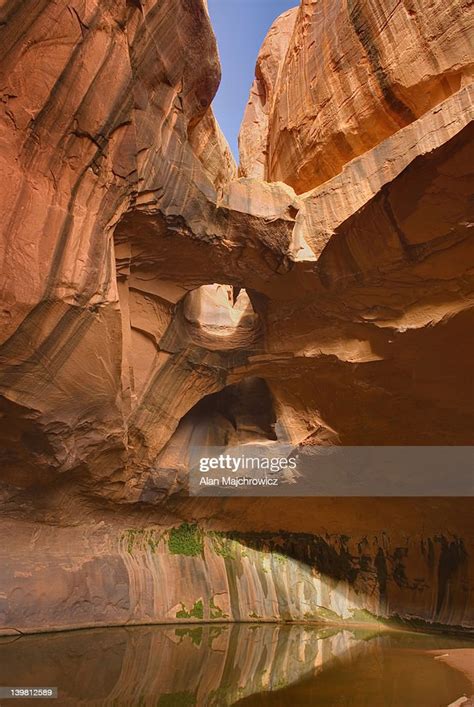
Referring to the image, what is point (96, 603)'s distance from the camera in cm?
862

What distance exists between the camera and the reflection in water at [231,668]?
539 centimetres

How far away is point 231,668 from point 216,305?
210 inches

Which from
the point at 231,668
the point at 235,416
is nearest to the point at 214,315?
the point at 235,416

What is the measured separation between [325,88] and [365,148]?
1016mm

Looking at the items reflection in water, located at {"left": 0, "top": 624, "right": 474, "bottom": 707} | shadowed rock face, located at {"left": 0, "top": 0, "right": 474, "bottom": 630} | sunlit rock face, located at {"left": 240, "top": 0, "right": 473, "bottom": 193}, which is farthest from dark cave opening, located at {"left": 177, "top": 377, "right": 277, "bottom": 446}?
sunlit rock face, located at {"left": 240, "top": 0, "right": 473, "bottom": 193}

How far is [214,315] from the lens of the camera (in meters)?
9.10

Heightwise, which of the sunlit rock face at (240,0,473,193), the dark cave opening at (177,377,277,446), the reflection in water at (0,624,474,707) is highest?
the sunlit rock face at (240,0,473,193)

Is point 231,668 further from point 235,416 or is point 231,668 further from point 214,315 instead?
point 214,315

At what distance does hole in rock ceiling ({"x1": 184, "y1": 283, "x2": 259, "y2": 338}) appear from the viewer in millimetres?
8805

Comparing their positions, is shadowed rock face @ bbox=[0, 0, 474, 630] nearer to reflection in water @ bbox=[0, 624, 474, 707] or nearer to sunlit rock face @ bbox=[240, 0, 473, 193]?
sunlit rock face @ bbox=[240, 0, 473, 193]

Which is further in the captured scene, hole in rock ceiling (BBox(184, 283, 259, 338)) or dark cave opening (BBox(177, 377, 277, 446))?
dark cave opening (BBox(177, 377, 277, 446))

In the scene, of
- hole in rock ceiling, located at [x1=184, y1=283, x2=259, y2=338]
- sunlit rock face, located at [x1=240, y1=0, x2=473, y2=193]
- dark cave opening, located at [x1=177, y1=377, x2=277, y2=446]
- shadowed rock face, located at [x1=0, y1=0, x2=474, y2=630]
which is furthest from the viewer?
dark cave opening, located at [x1=177, y1=377, x2=277, y2=446]

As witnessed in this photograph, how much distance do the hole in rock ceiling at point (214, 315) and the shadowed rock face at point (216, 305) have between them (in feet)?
0.22

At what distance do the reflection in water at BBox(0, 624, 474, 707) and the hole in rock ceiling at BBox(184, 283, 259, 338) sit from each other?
183 inches
